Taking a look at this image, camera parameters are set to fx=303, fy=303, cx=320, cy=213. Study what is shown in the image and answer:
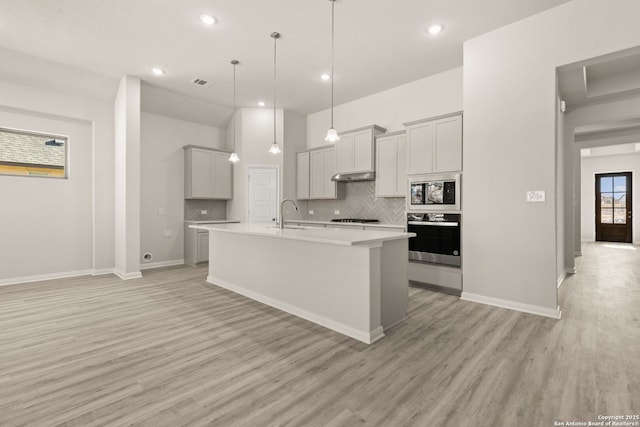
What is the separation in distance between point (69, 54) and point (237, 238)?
346cm

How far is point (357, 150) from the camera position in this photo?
18.4 feet

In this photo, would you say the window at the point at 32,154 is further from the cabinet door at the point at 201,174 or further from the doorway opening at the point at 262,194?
the doorway opening at the point at 262,194

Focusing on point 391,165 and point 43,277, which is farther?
point 391,165

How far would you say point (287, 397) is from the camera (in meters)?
1.84

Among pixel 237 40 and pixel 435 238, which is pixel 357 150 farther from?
pixel 237 40

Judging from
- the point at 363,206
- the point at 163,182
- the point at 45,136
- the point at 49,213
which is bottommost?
the point at 49,213

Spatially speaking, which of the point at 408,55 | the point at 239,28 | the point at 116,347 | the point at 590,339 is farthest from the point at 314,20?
the point at 590,339

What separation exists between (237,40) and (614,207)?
12325 millimetres

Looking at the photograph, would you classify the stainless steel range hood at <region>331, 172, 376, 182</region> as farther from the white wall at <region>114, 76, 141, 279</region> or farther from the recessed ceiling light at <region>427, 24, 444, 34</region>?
the white wall at <region>114, 76, 141, 279</region>

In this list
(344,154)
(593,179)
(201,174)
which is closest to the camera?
(344,154)

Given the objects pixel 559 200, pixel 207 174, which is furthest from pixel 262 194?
pixel 559 200

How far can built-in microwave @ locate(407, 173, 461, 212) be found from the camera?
4.02m

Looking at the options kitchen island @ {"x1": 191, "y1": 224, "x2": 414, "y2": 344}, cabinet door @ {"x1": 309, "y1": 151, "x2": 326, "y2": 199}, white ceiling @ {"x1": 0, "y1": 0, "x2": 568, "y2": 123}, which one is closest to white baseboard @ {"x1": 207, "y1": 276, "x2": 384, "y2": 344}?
kitchen island @ {"x1": 191, "y1": 224, "x2": 414, "y2": 344}

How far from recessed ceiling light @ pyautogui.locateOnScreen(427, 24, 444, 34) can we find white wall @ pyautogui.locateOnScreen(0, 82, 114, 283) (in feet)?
17.9
